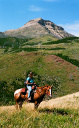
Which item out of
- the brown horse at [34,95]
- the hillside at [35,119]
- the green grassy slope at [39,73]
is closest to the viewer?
the hillside at [35,119]

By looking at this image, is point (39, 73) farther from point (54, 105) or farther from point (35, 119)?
point (35, 119)

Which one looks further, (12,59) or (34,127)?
(12,59)

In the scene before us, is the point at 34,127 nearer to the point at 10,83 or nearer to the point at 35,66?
the point at 10,83

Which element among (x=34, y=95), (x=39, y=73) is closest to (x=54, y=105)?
(x=34, y=95)

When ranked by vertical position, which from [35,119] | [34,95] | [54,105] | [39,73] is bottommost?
[39,73]

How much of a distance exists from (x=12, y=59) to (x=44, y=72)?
29.0m

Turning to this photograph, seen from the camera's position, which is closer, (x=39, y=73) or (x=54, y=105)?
(x=54, y=105)

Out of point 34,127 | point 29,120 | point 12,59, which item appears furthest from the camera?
point 12,59

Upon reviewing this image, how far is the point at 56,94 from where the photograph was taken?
71.9 metres

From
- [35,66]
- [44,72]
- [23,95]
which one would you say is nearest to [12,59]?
[35,66]

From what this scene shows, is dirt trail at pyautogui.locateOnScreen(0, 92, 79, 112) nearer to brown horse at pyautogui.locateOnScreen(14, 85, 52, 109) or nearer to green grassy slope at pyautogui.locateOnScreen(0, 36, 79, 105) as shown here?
brown horse at pyautogui.locateOnScreen(14, 85, 52, 109)

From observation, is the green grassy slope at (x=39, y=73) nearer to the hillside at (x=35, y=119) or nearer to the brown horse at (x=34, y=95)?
the brown horse at (x=34, y=95)

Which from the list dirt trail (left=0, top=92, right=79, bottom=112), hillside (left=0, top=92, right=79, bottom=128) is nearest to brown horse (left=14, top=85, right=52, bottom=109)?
dirt trail (left=0, top=92, right=79, bottom=112)

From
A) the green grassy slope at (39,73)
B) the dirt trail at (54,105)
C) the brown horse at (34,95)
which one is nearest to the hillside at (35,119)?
the dirt trail at (54,105)
